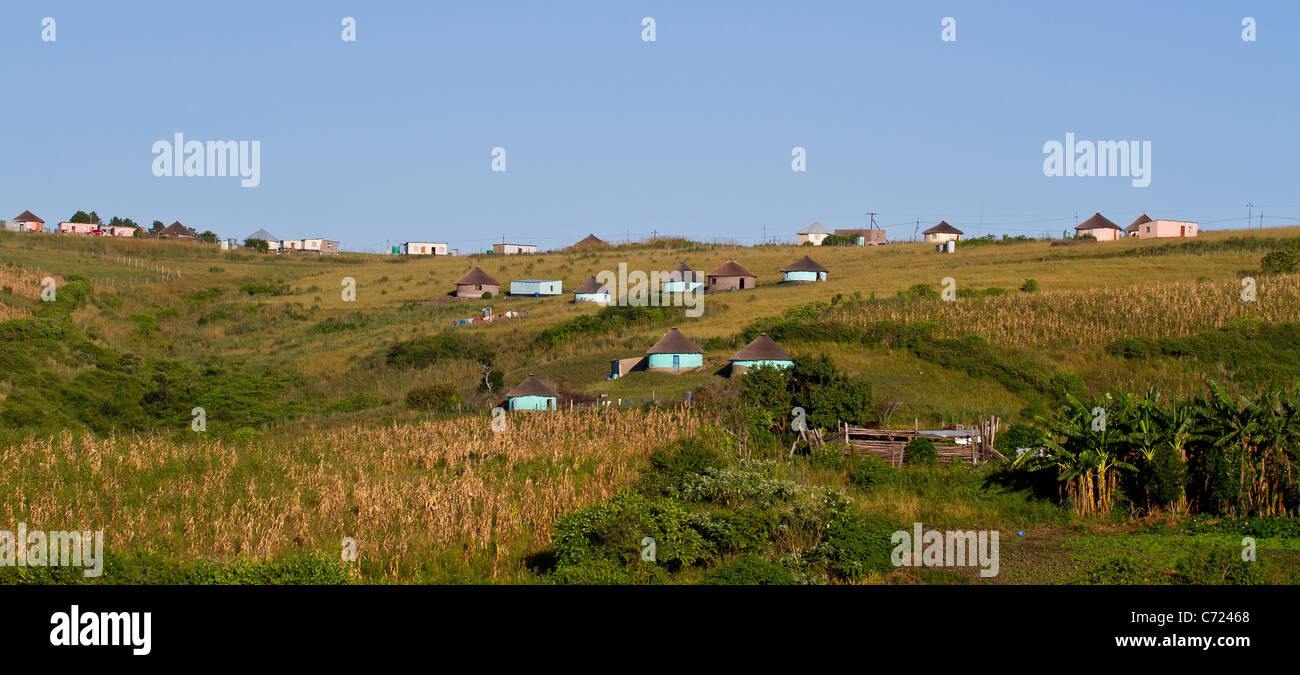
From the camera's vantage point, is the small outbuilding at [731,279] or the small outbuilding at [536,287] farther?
the small outbuilding at [536,287]

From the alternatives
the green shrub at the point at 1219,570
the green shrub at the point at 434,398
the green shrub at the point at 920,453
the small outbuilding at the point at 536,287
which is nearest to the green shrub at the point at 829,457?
the green shrub at the point at 920,453

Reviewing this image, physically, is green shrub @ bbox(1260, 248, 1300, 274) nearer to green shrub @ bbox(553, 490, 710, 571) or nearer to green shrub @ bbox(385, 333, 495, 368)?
green shrub @ bbox(385, 333, 495, 368)

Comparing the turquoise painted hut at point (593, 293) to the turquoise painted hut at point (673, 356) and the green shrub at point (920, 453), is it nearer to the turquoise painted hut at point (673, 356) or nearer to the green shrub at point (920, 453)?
the turquoise painted hut at point (673, 356)

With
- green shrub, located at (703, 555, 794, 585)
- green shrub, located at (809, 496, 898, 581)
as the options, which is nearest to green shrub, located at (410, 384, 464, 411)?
green shrub, located at (809, 496, 898, 581)

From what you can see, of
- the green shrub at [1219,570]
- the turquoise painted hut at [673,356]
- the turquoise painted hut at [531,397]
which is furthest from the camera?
the turquoise painted hut at [673,356]

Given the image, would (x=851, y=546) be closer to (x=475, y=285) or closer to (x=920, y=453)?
(x=920, y=453)

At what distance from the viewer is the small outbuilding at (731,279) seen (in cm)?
8475

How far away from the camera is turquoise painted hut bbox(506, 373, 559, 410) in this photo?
4312cm

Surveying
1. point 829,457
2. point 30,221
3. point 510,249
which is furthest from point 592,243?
point 829,457

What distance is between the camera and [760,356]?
4672 centimetres

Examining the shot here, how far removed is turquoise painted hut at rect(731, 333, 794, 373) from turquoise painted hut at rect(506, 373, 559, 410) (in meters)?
8.07

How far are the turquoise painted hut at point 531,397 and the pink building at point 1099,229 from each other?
72857 millimetres

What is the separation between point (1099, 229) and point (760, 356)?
6886 cm
